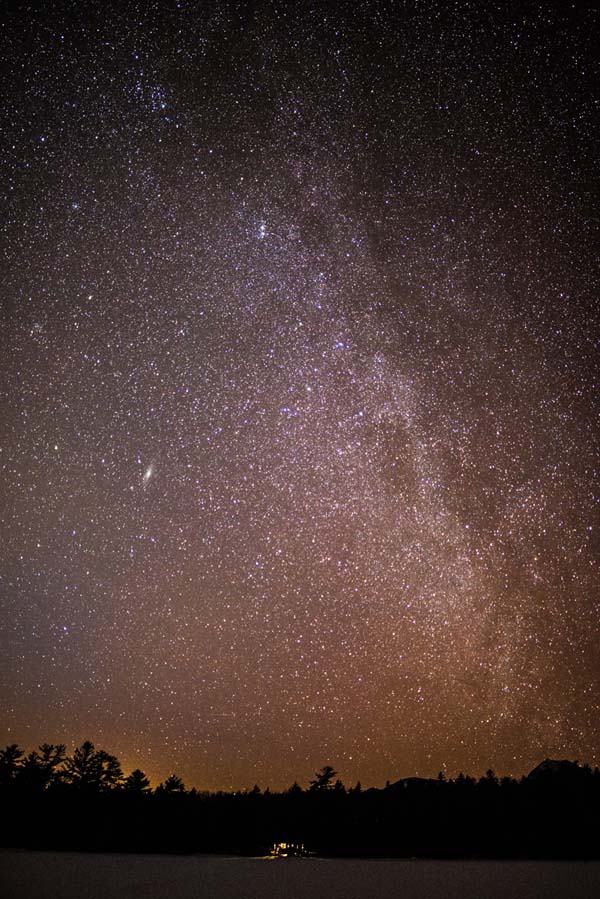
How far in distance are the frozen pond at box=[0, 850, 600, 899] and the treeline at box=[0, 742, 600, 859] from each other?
327 cm

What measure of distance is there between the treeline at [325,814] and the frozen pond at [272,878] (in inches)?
129

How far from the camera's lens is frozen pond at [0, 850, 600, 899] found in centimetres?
1728

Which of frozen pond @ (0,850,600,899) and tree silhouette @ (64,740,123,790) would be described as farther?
tree silhouette @ (64,740,123,790)

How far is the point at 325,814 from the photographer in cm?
3528

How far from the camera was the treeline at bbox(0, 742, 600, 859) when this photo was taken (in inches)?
1265

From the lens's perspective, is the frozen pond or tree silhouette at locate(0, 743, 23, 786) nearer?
the frozen pond

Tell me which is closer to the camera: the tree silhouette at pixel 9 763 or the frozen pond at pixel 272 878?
the frozen pond at pixel 272 878

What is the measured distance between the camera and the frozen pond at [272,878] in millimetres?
17281

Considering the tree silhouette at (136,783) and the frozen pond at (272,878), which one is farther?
the tree silhouette at (136,783)

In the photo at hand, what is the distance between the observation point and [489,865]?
97.2 feet

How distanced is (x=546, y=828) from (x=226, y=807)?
1554 centimetres

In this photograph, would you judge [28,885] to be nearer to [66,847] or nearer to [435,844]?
[66,847]

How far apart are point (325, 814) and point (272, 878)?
48.3 feet

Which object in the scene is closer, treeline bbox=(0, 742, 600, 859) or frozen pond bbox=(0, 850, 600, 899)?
frozen pond bbox=(0, 850, 600, 899)
